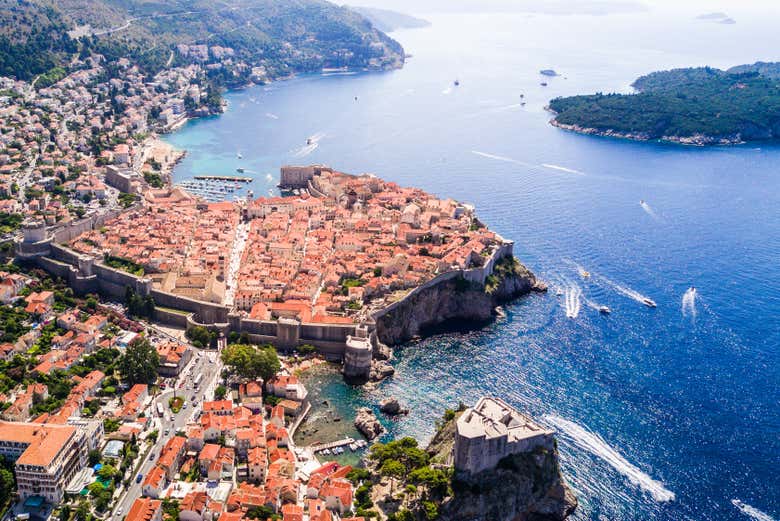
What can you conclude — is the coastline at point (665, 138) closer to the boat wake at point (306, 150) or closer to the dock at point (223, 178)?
the boat wake at point (306, 150)

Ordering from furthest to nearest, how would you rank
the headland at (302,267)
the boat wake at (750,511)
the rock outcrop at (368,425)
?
the headland at (302,267), the rock outcrop at (368,425), the boat wake at (750,511)

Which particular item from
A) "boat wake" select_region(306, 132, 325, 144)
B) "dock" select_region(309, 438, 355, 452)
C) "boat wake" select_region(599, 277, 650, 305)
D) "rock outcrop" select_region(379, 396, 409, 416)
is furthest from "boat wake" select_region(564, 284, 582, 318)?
"boat wake" select_region(306, 132, 325, 144)

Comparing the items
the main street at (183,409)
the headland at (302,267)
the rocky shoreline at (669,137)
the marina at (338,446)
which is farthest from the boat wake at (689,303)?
the rocky shoreline at (669,137)

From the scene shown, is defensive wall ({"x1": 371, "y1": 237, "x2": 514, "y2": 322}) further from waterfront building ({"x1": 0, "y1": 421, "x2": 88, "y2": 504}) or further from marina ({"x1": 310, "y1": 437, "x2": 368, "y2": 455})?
waterfront building ({"x1": 0, "y1": 421, "x2": 88, "y2": 504})

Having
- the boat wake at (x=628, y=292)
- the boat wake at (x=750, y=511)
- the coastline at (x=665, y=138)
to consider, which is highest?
the coastline at (x=665, y=138)

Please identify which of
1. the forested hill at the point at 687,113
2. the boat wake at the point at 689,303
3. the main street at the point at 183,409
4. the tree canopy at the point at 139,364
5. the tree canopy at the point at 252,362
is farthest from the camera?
the forested hill at the point at 687,113

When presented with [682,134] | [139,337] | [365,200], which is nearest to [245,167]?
[365,200]
